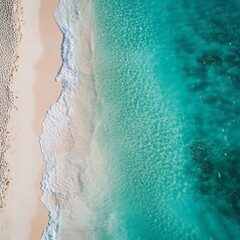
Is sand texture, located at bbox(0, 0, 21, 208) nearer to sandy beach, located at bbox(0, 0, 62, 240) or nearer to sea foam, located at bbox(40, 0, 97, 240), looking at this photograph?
sandy beach, located at bbox(0, 0, 62, 240)

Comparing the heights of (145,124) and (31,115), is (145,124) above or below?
below

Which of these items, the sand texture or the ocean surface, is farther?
the sand texture

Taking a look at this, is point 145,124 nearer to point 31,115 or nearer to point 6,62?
point 31,115

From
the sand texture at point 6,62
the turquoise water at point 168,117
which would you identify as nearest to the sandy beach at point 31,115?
the sand texture at point 6,62

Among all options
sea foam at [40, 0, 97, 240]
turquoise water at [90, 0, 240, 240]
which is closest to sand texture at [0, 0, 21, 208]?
sea foam at [40, 0, 97, 240]

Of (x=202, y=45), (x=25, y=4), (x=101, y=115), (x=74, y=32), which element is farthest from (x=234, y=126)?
(x=25, y=4)


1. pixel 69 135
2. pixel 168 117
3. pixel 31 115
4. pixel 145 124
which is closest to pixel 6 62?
pixel 31 115

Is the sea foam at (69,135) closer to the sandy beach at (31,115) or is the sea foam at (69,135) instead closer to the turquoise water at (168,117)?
the sandy beach at (31,115)
